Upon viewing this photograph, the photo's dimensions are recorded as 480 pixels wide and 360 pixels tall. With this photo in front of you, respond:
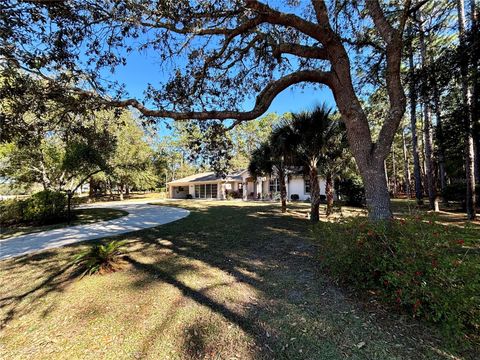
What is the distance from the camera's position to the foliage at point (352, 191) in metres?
16.4

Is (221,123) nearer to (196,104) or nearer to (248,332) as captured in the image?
(196,104)

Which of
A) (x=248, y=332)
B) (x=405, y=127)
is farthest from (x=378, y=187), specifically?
(x=405, y=127)

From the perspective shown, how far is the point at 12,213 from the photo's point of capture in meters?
10.7

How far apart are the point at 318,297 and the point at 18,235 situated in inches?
437

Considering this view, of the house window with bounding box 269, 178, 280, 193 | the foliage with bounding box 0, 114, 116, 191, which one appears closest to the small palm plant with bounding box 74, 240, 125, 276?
the foliage with bounding box 0, 114, 116, 191

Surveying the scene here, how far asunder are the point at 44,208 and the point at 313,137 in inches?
516

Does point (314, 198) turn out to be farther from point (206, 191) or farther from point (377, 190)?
point (206, 191)

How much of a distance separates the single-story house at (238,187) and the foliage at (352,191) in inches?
176

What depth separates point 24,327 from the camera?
3023mm

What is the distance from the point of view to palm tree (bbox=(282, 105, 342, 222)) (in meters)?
9.25

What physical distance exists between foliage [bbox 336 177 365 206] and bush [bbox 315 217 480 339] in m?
14.7

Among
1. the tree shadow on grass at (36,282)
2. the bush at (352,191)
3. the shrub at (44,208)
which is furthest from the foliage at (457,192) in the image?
the shrub at (44,208)

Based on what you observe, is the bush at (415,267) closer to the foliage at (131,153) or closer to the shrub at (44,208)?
the shrub at (44,208)

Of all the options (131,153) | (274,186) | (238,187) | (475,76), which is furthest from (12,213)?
(238,187)
